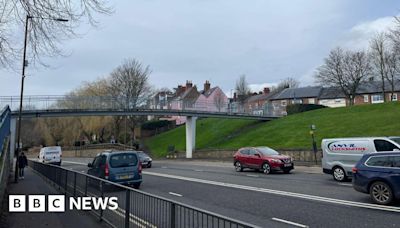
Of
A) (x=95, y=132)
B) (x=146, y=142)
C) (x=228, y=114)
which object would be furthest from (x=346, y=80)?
(x=95, y=132)

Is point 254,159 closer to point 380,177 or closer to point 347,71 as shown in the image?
point 380,177

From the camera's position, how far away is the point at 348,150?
18719 mm

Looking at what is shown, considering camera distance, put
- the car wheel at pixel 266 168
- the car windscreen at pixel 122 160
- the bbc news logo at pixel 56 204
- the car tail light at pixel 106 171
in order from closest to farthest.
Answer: the bbc news logo at pixel 56 204 < the car tail light at pixel 106 171 < the car windscreen at pixel 122 160 < the car wheel at pixel 266 168

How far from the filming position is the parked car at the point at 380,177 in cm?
1114

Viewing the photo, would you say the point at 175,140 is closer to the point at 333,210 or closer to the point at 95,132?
the point at 95,132

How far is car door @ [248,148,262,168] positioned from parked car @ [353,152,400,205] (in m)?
12.5

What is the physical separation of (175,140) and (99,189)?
56.9m

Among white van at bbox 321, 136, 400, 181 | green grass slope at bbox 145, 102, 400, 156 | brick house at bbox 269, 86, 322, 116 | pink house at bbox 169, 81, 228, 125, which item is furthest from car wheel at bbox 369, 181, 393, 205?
brick house at bbox 269, 86, 322, 116

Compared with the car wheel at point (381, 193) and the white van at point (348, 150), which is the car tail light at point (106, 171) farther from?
the white van at point (348, 150)

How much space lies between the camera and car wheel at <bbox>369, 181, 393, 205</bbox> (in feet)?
36.6

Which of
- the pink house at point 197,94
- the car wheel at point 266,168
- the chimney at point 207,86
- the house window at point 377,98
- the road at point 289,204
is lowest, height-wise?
the road at point 289,204

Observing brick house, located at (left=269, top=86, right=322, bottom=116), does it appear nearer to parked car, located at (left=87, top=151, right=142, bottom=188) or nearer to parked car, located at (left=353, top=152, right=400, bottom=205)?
parked car, located at (left=87, top=151, right=142, bottom=188)

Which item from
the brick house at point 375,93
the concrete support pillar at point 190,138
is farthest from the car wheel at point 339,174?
the brick house at point 375,93

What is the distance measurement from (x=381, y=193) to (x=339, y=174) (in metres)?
7.41
